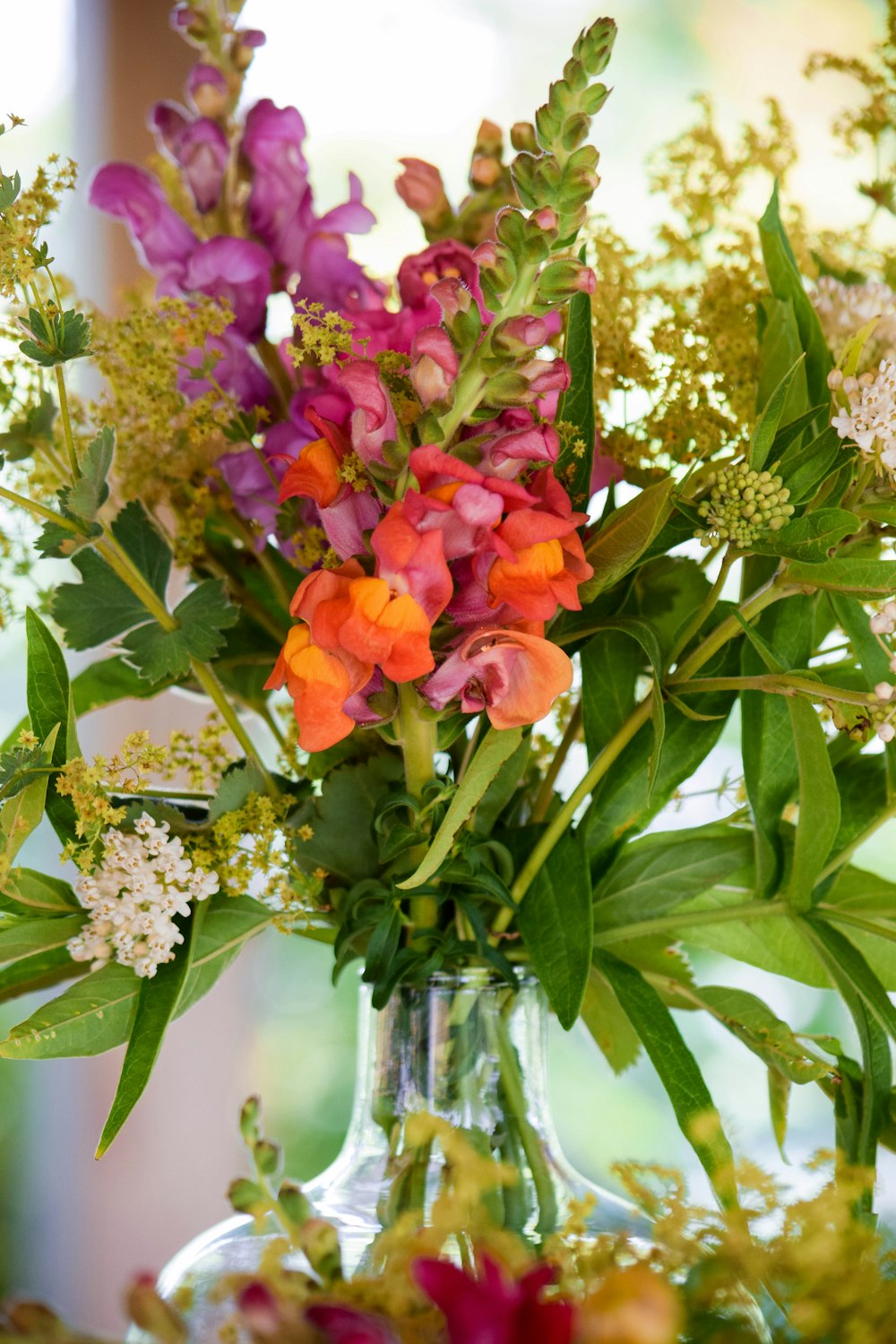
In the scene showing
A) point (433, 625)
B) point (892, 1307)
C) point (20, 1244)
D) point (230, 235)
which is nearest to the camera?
point (892, 1307)

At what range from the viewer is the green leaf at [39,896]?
42 centimetres

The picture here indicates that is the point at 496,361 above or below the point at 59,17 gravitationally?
below

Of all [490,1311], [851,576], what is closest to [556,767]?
[851,576]

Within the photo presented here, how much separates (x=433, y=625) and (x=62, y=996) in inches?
7.2

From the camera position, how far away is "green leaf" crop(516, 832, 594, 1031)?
410 millimetres

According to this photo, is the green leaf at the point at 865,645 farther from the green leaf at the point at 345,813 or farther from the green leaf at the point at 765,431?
the green leaf at the point at 345,813

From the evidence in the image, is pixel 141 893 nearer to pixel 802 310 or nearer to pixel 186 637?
pixel 186 637

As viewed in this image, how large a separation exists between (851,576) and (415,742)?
16 cm

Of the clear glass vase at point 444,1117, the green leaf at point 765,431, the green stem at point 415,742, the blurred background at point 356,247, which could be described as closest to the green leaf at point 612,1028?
the clear glass vase at point 444,1117

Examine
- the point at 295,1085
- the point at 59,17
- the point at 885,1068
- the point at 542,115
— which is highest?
the point at 59,17

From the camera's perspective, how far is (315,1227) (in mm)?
278

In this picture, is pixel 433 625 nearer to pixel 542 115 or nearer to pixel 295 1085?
pixel 542 115

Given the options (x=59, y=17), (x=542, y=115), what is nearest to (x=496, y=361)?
(x=542, y=115)

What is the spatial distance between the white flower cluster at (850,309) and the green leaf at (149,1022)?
0.34 m
